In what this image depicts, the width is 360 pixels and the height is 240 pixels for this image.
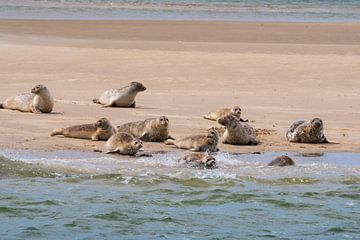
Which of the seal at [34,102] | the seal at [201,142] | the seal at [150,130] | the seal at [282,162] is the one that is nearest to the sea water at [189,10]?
the seal at [34,102]

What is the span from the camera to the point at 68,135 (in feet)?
39.0

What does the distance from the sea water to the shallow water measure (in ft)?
79.9

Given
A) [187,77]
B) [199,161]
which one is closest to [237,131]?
[199,161]

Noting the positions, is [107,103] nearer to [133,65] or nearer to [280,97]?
[280,97]

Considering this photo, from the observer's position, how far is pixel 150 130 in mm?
11773

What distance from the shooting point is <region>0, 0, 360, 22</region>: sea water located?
37.3 meters

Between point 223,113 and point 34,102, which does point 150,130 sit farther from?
point 34,102

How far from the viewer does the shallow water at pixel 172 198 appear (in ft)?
26.4

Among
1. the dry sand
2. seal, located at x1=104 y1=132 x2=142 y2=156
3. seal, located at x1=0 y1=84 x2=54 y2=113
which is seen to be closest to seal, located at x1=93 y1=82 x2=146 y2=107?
the dry sand

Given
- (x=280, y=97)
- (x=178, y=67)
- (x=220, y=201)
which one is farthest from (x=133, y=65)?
(x=220, y=201)

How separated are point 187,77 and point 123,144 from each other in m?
6.77

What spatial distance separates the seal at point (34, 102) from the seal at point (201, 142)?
2790 mm

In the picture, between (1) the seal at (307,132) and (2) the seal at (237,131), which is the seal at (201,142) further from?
(1) the seal at (307,132)

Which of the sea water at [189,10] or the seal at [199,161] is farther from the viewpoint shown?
the sea water at [189,10]
